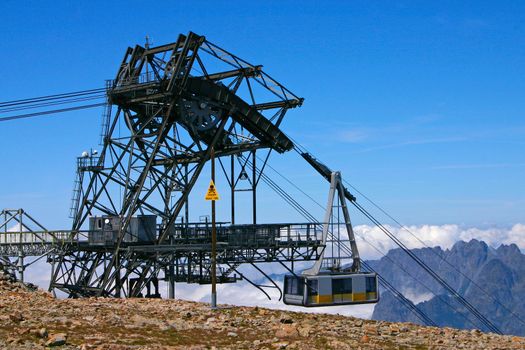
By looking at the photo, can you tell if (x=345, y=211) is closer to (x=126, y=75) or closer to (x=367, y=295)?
(x=367, y=295)

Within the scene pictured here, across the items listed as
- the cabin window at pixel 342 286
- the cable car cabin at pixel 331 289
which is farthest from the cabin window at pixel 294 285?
the cabin window at pixel 342 286

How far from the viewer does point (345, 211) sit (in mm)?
51656

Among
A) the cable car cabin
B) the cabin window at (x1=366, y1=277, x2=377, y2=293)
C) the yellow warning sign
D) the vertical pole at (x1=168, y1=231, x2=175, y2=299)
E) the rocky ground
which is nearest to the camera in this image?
the rocky ground

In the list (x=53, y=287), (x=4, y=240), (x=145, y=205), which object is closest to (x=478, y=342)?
(x=145, y=205)

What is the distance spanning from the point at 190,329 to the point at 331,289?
19.4 meters

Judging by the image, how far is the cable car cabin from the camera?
46250mm

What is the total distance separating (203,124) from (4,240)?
55.2 ft

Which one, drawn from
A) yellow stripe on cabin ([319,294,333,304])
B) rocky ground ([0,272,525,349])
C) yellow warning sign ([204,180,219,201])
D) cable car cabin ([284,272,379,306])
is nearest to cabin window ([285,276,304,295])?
cable car cabin ([284,272,379,306])

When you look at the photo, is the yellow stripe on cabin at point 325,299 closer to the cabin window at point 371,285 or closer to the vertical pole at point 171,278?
the cabin window at point 371,285

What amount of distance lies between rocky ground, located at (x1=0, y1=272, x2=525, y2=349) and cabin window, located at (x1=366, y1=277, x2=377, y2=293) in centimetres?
1041

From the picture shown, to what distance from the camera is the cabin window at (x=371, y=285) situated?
48.3 m

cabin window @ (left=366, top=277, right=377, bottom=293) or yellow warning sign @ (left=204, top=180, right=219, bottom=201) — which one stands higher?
yellow warning sign @ (left=204, top=180, right=219, bottom=201)

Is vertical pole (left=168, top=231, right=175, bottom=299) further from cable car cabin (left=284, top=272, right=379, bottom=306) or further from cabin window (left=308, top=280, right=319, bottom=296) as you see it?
cabin window (left=308, top=280, right=319, bottom=296)

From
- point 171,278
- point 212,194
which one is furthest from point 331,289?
point 212,194
